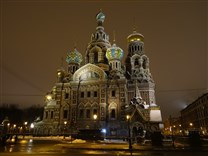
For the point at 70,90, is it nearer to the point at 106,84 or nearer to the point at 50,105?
the point at 50,105

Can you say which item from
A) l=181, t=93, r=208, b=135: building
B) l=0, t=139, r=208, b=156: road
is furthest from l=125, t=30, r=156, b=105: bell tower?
l=0, t=139, r=208, b=156: road

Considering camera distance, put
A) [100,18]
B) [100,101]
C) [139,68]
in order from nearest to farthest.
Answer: [100,101]
[139,68]
[100,18]

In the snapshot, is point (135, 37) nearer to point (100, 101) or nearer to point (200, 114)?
point (100, 101)

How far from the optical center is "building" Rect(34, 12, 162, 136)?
36.2 metres

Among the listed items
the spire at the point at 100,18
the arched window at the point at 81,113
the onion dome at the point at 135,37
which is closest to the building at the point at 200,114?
the onion dome at the point at 135,37

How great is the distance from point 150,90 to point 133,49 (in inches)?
484

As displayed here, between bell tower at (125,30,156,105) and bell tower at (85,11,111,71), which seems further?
bell tower at (85,11,111,71)

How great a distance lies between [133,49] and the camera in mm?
51094

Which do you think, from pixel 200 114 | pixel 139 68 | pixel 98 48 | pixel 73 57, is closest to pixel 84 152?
pixel 73 57

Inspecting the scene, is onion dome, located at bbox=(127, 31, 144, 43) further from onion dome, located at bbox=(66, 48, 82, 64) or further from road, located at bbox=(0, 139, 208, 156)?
road, located at bbox=(0, 139, 208, 156)

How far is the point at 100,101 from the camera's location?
39.1m

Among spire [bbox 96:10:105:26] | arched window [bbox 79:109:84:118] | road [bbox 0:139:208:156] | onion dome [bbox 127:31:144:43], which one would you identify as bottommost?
road [bbox 0:139:208:156]

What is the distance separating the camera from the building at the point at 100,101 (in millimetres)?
36188

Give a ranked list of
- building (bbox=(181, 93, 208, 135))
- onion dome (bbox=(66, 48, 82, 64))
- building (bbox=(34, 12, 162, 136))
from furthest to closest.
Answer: building (bbox=(181, 93, 208, 135)) < onion dome (bbox=(66, 48, 82, 64)) < building (bbox=(34, 12, 162, 136))
